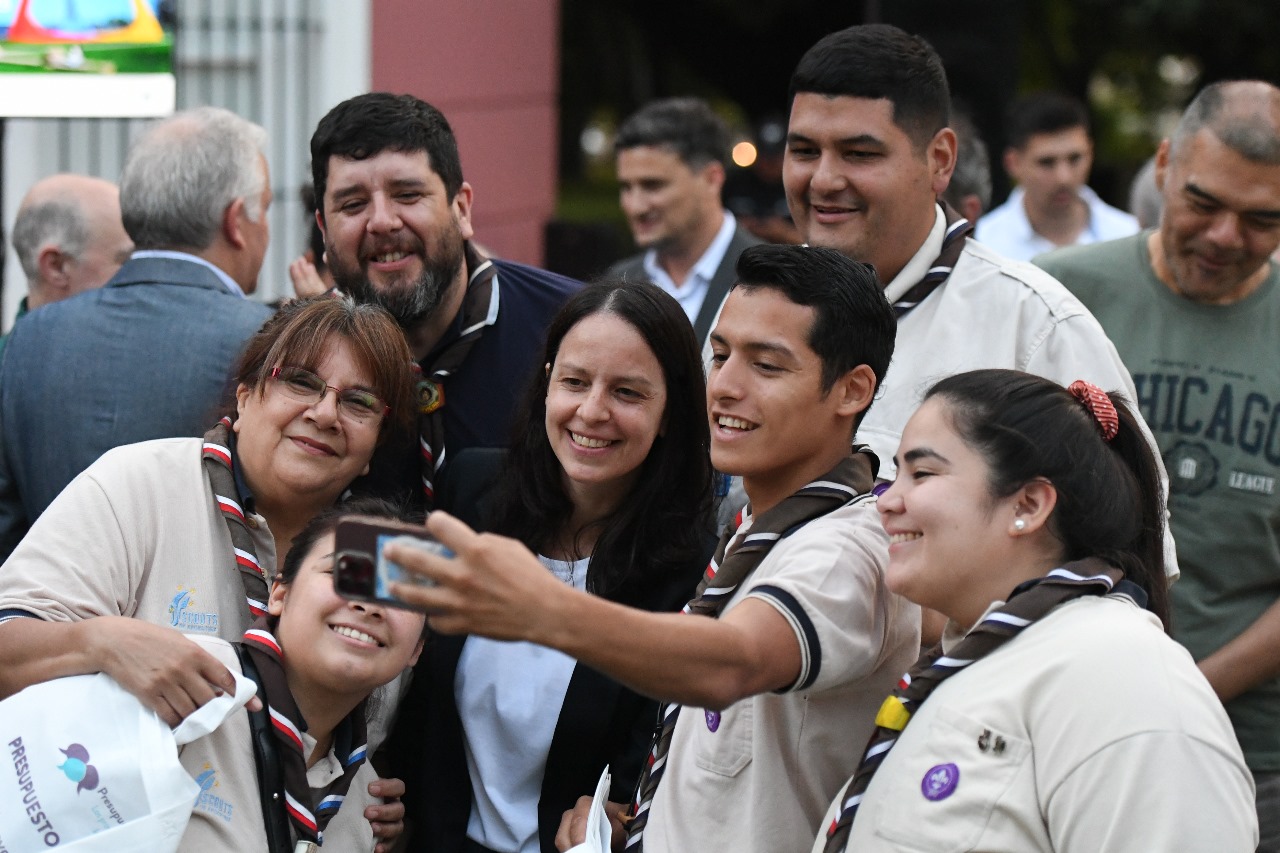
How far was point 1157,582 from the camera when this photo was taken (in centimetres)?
260

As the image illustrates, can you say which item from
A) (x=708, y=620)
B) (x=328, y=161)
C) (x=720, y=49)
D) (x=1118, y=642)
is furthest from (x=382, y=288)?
(x=720, y=49)

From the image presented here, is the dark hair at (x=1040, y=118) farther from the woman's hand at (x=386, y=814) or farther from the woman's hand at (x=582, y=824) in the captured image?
the woman's hand at (x=386, y=814)

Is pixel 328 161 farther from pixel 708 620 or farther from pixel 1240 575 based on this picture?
pixel 1240 575

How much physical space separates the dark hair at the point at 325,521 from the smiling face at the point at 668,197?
3.80m

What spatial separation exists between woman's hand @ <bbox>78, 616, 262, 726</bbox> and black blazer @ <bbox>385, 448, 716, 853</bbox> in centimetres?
56

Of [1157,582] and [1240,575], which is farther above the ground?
[1157,582]

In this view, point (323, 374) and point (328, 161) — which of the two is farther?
point (328, 161)

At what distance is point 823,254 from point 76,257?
2.88 meters

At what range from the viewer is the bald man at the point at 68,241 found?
4.72 m

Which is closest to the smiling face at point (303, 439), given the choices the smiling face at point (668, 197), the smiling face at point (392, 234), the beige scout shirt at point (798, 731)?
the smiling face at point (392, 234)

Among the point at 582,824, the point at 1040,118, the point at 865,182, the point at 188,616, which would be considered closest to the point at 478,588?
the point at 582,824

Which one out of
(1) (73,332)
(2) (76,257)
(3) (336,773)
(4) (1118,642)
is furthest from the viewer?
(2) (76,257)

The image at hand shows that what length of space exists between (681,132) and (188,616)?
4.33 m

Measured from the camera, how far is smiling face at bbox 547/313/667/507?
3.14 metres
